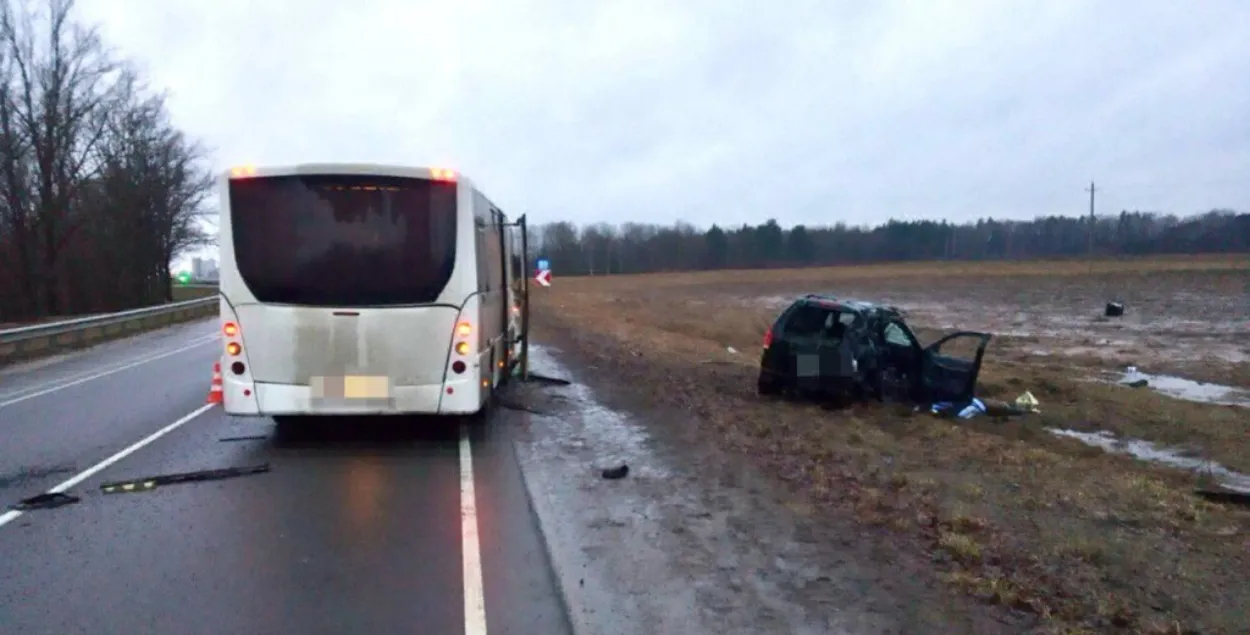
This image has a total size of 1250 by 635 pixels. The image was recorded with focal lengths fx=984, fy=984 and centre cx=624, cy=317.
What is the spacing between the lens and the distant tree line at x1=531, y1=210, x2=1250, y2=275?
99.9m

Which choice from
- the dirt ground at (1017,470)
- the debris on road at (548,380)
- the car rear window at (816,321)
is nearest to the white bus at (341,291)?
the dirt ground at (1017,470)

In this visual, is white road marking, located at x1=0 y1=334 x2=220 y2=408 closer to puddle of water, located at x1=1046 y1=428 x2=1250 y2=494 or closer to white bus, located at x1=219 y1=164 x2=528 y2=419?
white bus, located at x1=219 y1=164 x2=528 y2=419

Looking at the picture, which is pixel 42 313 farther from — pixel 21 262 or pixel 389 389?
pixel 389 389

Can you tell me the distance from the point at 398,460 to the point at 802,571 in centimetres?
482

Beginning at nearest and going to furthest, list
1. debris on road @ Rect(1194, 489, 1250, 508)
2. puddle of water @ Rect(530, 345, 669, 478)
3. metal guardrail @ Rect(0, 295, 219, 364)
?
debris on road @ Rect(1194, 489, 1250, 508) → puddle of water @ Rect(530, 345, 669, 478) → metal guardrail @ Rect(0, 295, 219, 364)

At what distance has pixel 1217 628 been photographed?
15.5ft

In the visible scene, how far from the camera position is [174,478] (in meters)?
8.32

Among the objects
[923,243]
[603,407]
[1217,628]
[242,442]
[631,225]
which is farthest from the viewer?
[631,225]

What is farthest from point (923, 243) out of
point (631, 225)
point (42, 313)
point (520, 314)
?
point (520, 314)

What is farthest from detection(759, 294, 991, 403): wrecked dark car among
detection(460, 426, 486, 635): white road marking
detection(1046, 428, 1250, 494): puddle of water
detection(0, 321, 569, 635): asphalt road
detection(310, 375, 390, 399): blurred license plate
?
detection(310, 375, 390, 399): blurred license plate

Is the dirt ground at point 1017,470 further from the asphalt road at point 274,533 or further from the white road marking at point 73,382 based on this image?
the white road marking at point 73,382

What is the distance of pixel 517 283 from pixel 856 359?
19.2ft

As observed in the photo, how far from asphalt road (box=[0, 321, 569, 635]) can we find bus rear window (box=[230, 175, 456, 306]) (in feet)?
5.25

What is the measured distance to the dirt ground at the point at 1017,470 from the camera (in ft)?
17.3
